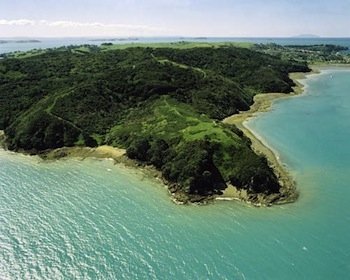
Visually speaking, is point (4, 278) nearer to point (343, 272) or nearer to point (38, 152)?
point (343, 272)

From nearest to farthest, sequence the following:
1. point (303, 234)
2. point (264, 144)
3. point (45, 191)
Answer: point (303, 234)
point (45, 191)
point (264, 144)

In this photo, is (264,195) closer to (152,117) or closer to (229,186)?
(229,186)

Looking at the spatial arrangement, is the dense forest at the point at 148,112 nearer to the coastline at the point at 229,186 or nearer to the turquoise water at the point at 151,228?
the coastline at the point at 229,186

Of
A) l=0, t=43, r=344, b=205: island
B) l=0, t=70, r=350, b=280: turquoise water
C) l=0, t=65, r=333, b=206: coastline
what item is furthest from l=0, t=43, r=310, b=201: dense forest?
l=0, t=70, r=350, b=280: turquoise water

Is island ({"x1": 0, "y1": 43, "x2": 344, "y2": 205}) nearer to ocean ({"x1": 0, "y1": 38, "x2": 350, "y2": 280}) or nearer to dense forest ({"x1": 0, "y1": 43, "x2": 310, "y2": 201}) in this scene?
dense forest ({"x1": 0, "y1": 43, "x2": 310, "y2": 201})

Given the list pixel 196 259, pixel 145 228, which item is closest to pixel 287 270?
pixel 196 259
